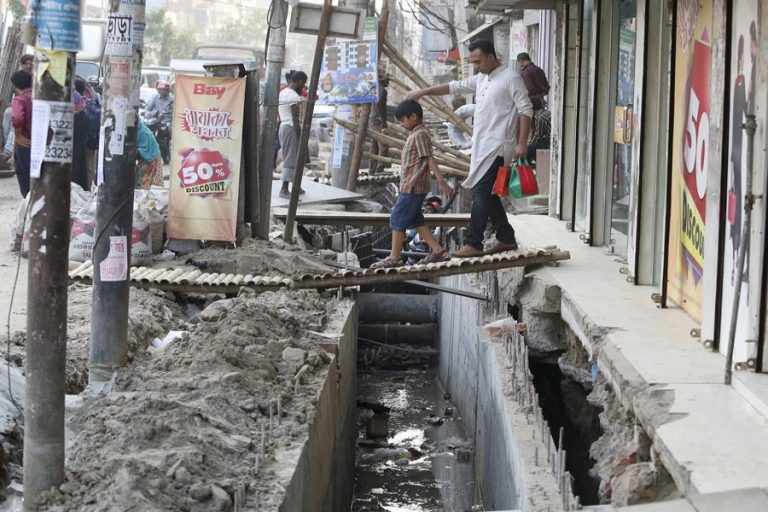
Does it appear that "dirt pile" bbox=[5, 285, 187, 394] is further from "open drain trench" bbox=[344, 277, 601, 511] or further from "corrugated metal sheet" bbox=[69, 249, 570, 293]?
"open drain trench" bbox=[344, 277, 601, 511]

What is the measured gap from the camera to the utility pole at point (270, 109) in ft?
40.2

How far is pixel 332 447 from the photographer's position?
8258 millimetres

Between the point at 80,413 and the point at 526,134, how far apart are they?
456 cm

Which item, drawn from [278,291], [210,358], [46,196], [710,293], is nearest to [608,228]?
[278,291]

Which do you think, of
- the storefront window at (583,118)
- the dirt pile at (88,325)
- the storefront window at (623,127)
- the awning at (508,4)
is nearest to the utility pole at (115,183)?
the dirt pile at (88,325)

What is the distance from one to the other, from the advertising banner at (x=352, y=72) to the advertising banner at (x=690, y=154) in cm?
879

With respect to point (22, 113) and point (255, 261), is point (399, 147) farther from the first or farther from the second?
point (255, 261)

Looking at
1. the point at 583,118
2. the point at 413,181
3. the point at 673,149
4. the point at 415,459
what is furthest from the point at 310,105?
the point at 673,149

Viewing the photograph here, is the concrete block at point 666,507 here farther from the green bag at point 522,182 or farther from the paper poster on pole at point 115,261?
the green bag at point 522,182

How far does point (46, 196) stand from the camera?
5.01 metres

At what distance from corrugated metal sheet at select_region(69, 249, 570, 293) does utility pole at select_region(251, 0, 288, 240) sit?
180 cm

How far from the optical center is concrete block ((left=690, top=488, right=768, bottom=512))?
4.38 meters

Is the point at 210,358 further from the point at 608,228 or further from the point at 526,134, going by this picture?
the point at 608,228

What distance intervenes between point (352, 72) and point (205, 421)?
36.3 ft
